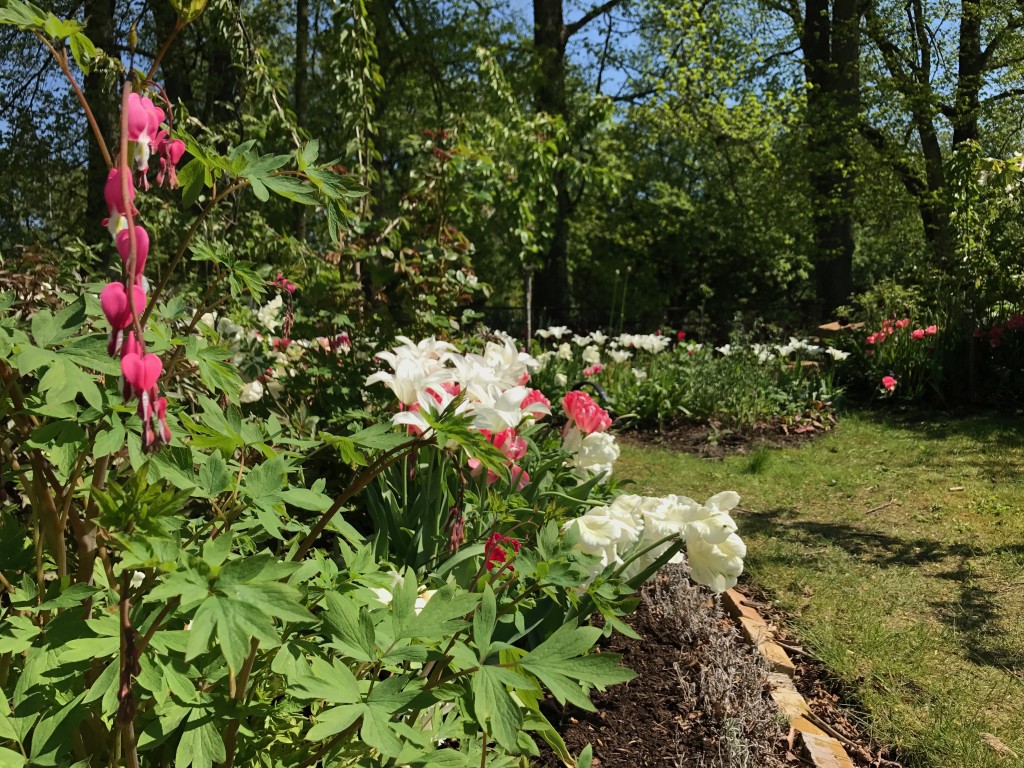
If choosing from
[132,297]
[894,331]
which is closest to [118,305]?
[132,297]

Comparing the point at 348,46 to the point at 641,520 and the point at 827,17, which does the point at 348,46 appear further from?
the point at 827,17

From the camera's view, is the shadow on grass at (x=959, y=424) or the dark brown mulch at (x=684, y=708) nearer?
the dark brown mulch at (x=684, y=708)

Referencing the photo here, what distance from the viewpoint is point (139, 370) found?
2.45 feet

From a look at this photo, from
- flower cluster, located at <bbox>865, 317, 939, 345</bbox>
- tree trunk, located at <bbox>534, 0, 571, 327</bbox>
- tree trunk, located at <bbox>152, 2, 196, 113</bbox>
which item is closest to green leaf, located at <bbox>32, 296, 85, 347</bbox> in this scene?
flower cluster, located at <bbox>865, 317, 939, 345</bbox>

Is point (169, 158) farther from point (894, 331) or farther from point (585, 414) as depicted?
point (894, 331)

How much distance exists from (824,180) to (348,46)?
431 inches

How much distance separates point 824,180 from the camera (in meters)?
13.4

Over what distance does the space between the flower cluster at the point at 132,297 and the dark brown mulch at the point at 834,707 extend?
2251mm

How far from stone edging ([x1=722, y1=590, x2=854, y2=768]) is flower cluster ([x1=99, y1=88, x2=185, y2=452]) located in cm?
203

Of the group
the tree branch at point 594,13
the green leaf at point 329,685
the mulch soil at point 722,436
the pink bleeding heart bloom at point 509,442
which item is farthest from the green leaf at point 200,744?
the tree branch at point 594,13

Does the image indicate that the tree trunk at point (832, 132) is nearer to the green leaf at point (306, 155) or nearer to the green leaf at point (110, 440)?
the green leaf at point (306, 155)

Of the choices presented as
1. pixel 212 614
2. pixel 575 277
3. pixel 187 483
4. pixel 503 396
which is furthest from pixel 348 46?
pixel 575 277

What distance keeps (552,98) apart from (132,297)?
14190mm

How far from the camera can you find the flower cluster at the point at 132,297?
0.75 m
